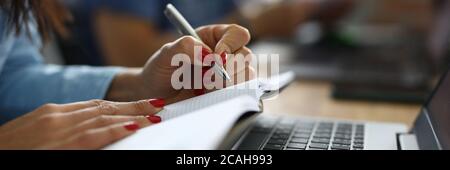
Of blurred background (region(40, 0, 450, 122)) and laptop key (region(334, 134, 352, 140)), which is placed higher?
blurred background (region(40, 0, 450, 122))

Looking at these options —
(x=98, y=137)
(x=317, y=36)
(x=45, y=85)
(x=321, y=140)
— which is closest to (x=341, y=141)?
(x=321, y=140)

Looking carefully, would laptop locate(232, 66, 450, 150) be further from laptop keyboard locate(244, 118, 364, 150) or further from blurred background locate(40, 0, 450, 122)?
blurred background locate(40, 0, 450, 122)

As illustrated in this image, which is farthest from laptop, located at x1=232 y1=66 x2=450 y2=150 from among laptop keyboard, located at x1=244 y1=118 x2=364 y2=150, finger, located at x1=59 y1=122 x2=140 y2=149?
finger, located at x1=59 y1=122 x2=140 y2=149

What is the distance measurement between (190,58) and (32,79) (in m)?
0.29

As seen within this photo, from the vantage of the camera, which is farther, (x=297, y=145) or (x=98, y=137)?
(x=297, y=145)

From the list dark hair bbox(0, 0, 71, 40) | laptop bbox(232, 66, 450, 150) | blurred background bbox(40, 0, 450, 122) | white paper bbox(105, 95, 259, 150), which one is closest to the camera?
white paper bbox(105, 95, 259, 150)

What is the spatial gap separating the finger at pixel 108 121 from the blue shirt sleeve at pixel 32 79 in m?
0.17

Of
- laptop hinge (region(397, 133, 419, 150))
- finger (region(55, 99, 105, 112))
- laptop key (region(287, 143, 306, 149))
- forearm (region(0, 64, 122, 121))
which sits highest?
forearm (region(0, 64, 122, 121))

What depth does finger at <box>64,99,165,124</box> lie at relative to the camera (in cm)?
36

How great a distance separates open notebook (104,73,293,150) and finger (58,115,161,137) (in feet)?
0.04

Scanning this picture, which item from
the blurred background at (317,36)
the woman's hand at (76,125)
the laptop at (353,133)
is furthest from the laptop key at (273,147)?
the blurred background at (317,36)

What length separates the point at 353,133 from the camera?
0.47m

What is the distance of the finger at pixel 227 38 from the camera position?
45 centimetres

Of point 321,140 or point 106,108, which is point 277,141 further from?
point 106,108
